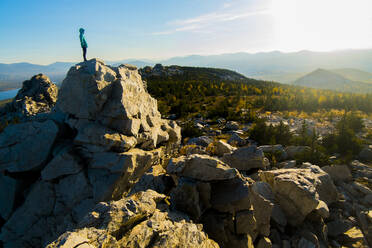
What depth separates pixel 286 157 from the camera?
37.3ft

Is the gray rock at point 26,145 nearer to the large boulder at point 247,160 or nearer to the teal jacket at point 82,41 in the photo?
the teal jacket at point 82,41

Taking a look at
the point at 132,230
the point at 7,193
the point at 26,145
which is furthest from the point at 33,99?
the point at 132,230

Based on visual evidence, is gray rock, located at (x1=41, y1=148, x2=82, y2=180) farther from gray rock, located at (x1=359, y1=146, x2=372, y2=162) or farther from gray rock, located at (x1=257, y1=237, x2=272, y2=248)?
gray rock, located at (x1=359, y1=146, x2=372, y2=162)

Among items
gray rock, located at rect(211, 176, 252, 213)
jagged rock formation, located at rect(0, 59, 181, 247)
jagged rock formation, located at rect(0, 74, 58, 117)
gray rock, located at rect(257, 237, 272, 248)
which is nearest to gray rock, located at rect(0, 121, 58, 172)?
jagged rock formation, located at rect(0, 59, 181, 247)

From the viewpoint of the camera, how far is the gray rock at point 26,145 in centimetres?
811

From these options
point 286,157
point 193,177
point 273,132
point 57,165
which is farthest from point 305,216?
point 57,165

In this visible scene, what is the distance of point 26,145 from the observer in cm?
836

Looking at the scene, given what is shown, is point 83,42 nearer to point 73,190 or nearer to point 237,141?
point 73,190

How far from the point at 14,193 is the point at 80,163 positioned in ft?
9.52

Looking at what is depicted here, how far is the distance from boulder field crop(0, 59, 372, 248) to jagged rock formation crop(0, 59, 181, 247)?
4cm

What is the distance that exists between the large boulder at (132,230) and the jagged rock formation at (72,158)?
402 centimetres

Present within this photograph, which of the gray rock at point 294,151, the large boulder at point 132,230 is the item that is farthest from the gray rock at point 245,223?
the gray rock at point 294,151

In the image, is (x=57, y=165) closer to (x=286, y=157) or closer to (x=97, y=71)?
(x=97, y=71)

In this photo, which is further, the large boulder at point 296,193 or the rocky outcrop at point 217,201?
the large boulder at point 296,193
